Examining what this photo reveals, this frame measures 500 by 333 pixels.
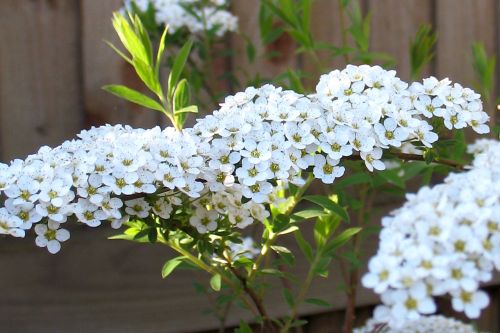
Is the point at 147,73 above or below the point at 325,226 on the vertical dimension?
above

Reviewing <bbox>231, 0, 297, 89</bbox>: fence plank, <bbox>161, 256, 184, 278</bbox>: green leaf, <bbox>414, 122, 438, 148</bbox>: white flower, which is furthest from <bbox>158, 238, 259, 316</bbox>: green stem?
<bbox>231, 0, 297, 89</bbox>: fence plank

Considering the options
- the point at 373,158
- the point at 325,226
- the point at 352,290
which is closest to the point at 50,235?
the point at 373,158

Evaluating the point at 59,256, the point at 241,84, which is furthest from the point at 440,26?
the point at 59,256

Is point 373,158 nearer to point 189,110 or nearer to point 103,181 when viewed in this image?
point 189,110

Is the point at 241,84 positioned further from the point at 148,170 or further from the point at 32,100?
the point at 148,170

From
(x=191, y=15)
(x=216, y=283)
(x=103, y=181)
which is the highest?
(x=191, y=15)

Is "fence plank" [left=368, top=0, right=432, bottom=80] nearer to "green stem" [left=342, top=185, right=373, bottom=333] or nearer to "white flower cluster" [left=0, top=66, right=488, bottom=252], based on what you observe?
"green stem" [left=342, top=185, right=373, bottom=333]

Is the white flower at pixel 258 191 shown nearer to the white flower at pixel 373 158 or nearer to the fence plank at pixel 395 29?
the white flower at pixel 373 158

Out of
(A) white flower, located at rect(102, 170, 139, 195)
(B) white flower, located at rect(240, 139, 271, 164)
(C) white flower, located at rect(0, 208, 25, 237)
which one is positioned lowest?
(C) white flower, located at rect(0, 208, 25, 237)

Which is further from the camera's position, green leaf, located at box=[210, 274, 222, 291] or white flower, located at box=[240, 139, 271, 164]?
green leaf, located at box=[210, 274, 222, 291]
